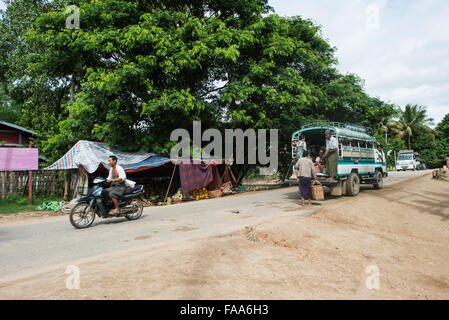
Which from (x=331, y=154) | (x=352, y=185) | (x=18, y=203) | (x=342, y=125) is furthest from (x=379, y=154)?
(x=18, y=203)

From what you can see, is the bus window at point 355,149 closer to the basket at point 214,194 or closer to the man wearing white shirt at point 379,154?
the man wearing white shirt at point 379,154

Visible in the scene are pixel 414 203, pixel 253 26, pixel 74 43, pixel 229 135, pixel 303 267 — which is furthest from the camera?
pixel 229 135

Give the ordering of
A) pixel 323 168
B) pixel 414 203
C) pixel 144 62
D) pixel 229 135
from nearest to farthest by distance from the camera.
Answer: pixel 414 203, pixel 323 168, pixel 144 62, pixel 229 135

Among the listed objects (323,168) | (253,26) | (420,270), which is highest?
(253,26)

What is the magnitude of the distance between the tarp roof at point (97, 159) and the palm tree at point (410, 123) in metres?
53.4

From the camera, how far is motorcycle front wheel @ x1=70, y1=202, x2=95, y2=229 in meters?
7.20

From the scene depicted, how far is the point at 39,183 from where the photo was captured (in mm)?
15445

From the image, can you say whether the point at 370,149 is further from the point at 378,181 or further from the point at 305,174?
the point at 305,174

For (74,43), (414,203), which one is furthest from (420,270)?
(74,43)

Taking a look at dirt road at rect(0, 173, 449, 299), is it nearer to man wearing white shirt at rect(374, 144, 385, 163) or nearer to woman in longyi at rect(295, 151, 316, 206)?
woman in longyi at rect(295, 151, 316, 206)

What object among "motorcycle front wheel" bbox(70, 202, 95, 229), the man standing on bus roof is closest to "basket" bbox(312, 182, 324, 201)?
the man standing on bus roof

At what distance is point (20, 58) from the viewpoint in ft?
67.5
